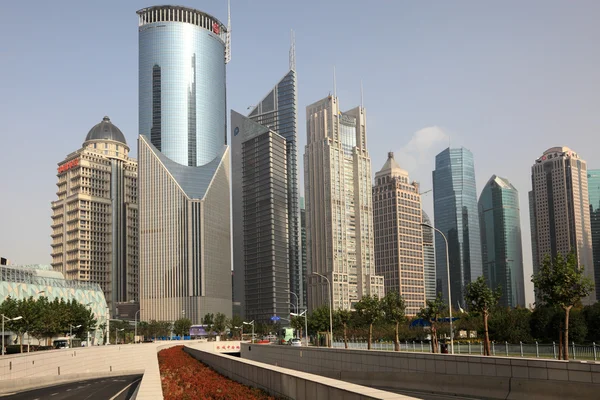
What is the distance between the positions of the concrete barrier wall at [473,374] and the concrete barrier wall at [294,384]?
10152 millimetres

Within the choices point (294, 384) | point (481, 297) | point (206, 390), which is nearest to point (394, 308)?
point (481, 297)

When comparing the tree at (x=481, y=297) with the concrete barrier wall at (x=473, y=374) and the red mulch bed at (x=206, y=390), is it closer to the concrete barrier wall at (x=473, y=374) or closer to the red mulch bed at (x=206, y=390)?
the concrete barrier wall at (x=473, y=374)

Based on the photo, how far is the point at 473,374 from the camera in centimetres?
3022

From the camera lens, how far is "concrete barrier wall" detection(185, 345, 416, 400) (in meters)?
15.0

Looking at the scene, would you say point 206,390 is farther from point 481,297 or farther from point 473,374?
point 481,297

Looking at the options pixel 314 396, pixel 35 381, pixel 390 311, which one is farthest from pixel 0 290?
pixel 314 396

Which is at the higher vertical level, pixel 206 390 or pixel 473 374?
pixel 206 390

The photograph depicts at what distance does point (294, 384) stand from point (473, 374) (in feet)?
43.9

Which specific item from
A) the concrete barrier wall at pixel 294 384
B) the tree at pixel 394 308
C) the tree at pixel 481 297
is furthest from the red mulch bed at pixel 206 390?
the tree at pixel 394 308

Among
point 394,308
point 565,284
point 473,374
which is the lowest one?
point 473,374

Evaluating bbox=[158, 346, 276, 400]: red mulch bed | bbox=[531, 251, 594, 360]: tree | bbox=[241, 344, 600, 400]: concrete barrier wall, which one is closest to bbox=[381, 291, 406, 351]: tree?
bbox=[241, 344, 600, 400]: concrete barrier wall

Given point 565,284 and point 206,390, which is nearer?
point 206,390

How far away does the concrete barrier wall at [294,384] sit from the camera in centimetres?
1499

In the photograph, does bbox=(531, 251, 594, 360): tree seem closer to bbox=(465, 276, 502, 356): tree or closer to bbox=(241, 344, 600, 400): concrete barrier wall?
bbox=(465, 276, 502, 356): tree
